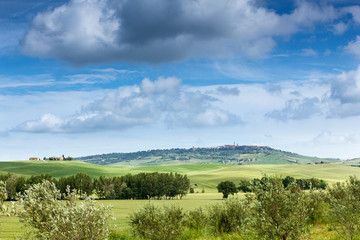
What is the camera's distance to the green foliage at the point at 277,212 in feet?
64.7

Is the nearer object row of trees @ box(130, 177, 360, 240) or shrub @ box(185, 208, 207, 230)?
row of trees @ box(130, 177, 360, 240)

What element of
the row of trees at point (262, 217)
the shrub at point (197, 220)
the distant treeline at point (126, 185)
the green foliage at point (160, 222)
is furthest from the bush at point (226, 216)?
the distant treeline at point (126, 185)

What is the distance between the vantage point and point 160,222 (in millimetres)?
33062

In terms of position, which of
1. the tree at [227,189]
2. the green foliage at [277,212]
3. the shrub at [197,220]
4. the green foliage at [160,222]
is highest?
the green foliage at [277,212]

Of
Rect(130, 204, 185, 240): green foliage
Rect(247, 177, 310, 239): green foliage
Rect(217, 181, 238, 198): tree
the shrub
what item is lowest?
Rect(217, 181, 238, 198): tree

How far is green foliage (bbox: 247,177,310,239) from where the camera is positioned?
64.7 ft

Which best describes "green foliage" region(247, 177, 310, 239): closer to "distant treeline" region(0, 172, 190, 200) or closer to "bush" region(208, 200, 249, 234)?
"bush" region(208, 200, 249, 234)

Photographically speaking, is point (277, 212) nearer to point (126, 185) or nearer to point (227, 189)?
A: point (227, 189)

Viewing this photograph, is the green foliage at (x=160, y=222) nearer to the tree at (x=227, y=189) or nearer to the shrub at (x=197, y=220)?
the shrub at (x=197, y=220)

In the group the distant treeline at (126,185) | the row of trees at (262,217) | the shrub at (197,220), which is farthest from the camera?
the distant treeline at (126,185)

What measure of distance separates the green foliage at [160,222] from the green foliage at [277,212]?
14.9m

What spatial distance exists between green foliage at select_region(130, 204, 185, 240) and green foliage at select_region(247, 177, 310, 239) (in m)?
14.9

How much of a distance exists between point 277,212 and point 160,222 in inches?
638

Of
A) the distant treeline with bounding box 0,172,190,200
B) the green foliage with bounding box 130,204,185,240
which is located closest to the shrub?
the green foliage with bounding box 130,204,185,240
